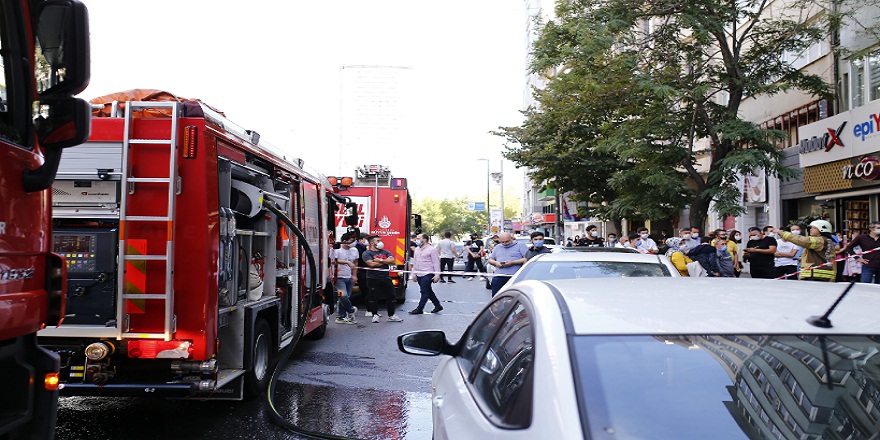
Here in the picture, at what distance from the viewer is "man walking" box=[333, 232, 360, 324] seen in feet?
44.3

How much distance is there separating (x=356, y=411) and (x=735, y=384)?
491 cm

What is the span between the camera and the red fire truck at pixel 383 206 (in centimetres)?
1709

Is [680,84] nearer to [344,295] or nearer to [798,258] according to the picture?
[798,258]

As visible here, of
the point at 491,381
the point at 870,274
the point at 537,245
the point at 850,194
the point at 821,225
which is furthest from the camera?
the point at 850,194

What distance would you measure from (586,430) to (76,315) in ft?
15.5

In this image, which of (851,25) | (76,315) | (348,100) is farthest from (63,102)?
(851,25)

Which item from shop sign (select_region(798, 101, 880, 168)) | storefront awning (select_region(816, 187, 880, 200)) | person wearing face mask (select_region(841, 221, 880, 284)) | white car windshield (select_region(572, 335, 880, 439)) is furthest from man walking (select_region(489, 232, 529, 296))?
storefront awning (select_region(816, 187, 880, 200))

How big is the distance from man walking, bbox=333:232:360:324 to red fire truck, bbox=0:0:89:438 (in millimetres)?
9647

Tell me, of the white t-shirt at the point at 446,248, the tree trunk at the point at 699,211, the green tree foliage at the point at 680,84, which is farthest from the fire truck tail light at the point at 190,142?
the white t-shirt at the point at 446,248

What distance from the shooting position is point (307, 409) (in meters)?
6.87

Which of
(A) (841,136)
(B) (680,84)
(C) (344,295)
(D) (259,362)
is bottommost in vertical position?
(D) (259,362)

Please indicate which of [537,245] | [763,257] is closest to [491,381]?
[537,245]

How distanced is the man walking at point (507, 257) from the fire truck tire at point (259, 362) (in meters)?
5.19

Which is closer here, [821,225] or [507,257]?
[507,257]
